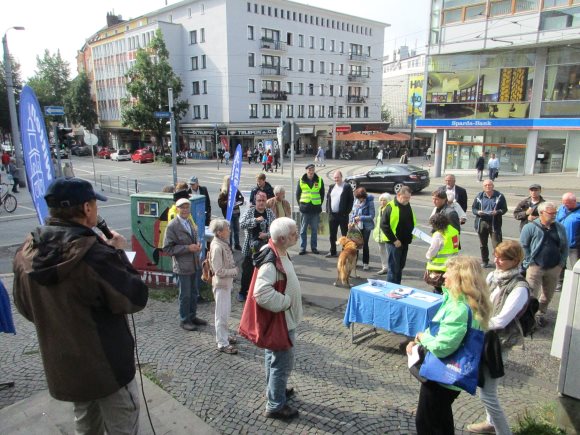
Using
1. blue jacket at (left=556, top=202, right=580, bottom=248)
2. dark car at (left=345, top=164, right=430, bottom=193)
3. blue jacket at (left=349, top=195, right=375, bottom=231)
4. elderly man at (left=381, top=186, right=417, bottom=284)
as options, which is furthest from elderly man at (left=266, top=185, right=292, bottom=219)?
dark car at (left=345, top=164, right=430, bottom=193)

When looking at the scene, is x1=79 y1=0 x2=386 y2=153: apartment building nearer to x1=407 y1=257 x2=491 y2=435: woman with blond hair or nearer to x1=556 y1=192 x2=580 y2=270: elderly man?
x1=556 y1=192 x2=580 y2=270: elderly man

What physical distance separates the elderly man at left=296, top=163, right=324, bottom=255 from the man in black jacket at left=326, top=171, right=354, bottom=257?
0.27 meters

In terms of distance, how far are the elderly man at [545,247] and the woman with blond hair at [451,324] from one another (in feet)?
10.7

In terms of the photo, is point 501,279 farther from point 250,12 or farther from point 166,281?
point 250,12

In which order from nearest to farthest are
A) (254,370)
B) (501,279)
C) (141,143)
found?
(501,279), (254,370), (141,143)

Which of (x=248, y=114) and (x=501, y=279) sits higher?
(x=248, y=114)

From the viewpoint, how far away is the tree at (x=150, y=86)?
45.7 metres

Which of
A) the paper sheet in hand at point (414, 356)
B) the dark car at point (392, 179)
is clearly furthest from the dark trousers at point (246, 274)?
the dark car at point (392, 179)

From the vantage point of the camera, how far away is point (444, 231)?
18.9 ft

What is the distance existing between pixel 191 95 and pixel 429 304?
5194cm

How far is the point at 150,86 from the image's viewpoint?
1811 inches

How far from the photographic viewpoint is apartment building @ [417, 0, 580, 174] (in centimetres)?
2288

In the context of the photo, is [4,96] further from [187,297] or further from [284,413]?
[284,413]

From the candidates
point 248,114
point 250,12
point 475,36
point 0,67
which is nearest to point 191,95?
point 248,114
